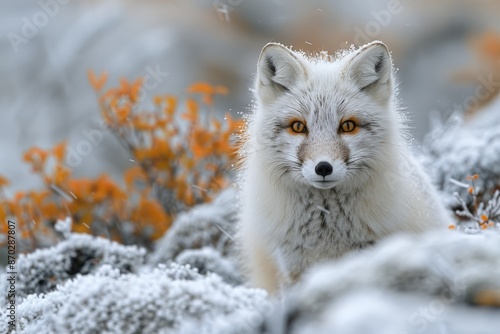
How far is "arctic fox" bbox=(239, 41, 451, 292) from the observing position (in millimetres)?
3049

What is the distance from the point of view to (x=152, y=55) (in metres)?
9.34

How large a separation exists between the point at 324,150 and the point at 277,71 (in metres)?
0.65

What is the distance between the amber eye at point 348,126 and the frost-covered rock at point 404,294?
3.84ft

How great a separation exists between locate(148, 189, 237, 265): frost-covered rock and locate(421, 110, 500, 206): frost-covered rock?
1803mm

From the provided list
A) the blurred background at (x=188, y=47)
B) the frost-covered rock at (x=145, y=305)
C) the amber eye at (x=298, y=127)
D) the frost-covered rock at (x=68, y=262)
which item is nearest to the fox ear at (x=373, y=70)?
the amber eye at (x=298, y=127)

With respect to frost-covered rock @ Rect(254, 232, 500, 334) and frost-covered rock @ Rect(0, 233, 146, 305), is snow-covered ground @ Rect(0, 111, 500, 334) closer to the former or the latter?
A: frost-covered rock @ Rect(254, 232, 500, 334)

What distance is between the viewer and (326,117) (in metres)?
3.04

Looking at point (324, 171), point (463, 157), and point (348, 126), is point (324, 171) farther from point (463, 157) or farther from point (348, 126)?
point (463, 157)

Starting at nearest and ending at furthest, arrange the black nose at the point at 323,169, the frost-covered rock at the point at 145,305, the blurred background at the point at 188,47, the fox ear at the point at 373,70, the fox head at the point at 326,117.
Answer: the frost-covered rock at the point at 145,305
the black nose at the point at 323,169
the fox head at the point at 326,117
the fox ear at the point at 373,70
the blurred background at the point at 188,47

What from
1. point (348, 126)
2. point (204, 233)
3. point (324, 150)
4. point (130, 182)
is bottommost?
point (204, 233)

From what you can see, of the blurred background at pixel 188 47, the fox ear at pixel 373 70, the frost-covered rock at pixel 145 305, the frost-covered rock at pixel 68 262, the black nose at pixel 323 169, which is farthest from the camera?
the blurred background at pixel 188 47

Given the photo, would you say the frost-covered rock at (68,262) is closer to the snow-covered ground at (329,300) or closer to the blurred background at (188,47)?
the snow-covered ground at (329,300)

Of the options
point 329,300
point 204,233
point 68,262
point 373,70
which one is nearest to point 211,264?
point 204,233

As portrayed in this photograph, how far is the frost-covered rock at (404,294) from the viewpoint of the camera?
5.35 feet
